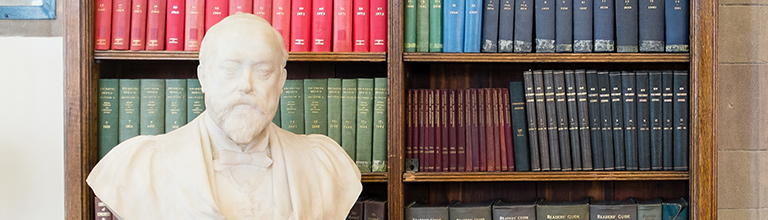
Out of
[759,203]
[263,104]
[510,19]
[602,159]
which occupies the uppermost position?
[510,19]

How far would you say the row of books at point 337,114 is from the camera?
90.4 inches

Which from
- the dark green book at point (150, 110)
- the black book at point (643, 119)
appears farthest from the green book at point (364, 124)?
the black book at point (643, 119)

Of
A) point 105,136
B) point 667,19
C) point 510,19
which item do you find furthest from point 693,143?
point 105,136

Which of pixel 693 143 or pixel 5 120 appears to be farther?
pixel 5 120

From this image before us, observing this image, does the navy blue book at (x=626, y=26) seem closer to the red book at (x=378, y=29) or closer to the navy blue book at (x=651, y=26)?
the navy blue book at (x=651, y=26)

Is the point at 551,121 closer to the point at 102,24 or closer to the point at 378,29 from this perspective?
the point at 378,29

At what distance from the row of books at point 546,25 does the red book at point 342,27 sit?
0.54 ft

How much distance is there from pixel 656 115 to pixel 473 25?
59cm

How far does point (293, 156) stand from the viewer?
6.18 ft

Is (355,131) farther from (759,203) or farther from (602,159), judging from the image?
(759,203)

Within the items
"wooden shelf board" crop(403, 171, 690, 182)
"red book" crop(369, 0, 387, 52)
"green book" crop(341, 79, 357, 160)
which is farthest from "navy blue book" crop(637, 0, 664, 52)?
"green book" crop(341, 79, 357, 160)

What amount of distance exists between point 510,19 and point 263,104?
87 centimetres

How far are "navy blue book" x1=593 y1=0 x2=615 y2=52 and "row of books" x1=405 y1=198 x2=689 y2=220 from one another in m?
0.46

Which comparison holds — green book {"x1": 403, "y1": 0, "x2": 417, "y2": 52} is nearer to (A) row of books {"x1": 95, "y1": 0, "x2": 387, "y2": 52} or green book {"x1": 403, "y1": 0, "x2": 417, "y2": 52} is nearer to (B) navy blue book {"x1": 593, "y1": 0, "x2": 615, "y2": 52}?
(A) row of books {"x1": 95, "y1": 0, "x2": 387, "y2": 52}
